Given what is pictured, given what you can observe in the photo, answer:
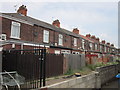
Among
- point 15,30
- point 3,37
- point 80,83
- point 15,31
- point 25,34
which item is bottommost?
point 80,83

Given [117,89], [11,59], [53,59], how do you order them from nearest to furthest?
[11,59], [53,59], [117,89]

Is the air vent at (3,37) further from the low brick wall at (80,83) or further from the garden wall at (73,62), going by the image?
the low brick wall at (80,83)

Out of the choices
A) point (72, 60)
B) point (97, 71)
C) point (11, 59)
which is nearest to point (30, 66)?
point (11, 59)

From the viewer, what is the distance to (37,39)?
15.5 metres

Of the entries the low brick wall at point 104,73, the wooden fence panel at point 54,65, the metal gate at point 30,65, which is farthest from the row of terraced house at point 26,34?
the low brick wall at point 104,73

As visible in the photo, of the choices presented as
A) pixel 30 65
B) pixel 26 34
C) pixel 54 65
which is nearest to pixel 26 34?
pixel 26 34

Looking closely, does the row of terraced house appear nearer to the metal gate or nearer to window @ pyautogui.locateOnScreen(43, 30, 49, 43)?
window @ pyautogui.locateOnScreen(43, 30, 49, 43)

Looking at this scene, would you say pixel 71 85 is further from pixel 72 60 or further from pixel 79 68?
pixel 79 68

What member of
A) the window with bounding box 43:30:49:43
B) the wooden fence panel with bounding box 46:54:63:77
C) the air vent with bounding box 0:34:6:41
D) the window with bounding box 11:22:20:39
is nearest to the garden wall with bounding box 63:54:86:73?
the wooden fence panel with bounding box 46:54:63:77

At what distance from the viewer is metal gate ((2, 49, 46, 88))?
5419 mm

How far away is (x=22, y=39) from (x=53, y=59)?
234 inches

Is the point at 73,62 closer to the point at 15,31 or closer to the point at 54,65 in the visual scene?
the point at 54,65

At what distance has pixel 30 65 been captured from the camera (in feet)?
19.0

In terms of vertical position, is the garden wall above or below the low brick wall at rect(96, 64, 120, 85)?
above
